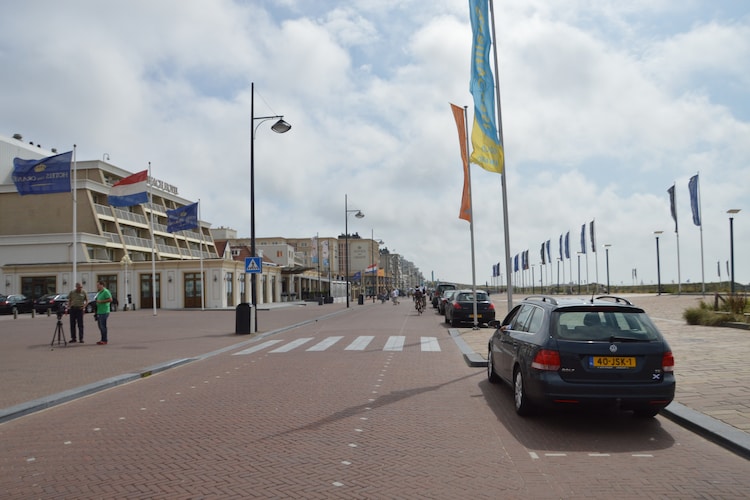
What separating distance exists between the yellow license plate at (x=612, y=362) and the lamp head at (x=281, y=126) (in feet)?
49.5

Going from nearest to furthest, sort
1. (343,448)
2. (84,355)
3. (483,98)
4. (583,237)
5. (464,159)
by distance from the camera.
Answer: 1. (343,448)
2. (84,355)
3. (483,98)
4. (464,159)
5. (583,237)

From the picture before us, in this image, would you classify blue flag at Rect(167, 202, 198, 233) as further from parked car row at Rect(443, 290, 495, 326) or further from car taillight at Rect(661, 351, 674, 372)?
car taillight at Rect(661, 351, 674, 372)

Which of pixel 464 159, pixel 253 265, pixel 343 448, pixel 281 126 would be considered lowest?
pixel 343 448

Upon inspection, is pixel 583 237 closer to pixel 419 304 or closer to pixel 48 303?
pixel 419 304

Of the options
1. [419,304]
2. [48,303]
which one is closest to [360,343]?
[419,304]

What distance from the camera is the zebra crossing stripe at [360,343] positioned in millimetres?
15154

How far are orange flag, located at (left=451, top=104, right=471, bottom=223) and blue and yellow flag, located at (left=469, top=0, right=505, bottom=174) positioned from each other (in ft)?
17.5

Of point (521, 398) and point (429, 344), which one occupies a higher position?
point (521, 398)

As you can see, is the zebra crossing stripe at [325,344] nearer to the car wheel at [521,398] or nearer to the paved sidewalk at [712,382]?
the paved sidewalk at [712,382]

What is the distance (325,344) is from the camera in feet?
54.1

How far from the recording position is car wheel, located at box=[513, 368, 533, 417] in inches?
274

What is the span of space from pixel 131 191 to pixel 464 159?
22.8m

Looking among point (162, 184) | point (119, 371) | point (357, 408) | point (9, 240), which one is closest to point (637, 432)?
point (357, 408)

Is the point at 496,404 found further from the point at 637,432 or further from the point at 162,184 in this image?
the point at 162,184
